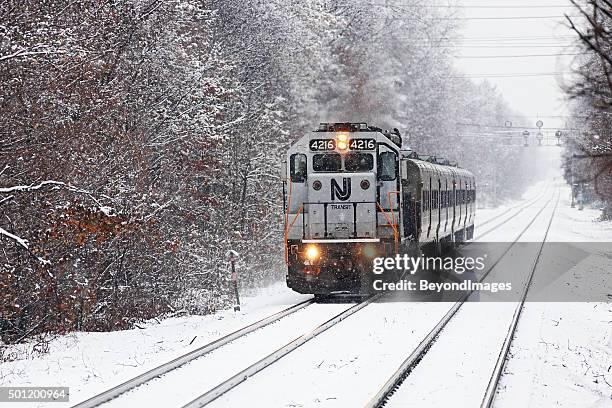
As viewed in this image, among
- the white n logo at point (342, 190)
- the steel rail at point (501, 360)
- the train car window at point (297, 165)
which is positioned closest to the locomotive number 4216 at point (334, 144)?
the train car window at point (297, 165)

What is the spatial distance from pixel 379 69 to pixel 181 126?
82.2ft

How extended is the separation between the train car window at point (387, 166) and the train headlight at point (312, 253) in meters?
2.21

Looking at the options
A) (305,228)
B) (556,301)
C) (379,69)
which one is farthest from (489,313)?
(379,69)

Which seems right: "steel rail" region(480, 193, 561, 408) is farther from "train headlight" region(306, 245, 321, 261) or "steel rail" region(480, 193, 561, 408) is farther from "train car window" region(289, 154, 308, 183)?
"train car window" region(289, 154, 308, 183)

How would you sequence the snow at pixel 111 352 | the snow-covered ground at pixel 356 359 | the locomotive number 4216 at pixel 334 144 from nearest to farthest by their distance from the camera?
the snow-covered ground at pixel 356 359 < the snow at pixel 111 352 < the locomotive number 4216 at pixel 334 144

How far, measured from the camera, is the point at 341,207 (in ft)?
57.0

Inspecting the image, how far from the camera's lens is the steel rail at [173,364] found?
28.8 feet

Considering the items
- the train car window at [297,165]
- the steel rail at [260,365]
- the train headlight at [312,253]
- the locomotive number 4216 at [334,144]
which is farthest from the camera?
the train car window at [297,165]

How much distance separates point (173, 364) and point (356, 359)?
105 inches

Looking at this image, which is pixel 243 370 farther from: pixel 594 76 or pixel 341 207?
pixel 341 207

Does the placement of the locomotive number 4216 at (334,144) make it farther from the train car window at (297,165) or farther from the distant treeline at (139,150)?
the distant treeline at (139,150)

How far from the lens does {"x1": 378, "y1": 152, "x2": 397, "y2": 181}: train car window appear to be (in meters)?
17.4

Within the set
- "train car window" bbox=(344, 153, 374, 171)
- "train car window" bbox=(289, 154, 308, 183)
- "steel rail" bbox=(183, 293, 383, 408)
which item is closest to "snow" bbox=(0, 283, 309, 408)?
"steel rail" bbox=(183, 293, 383, 408)

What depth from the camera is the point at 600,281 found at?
2231 cm
